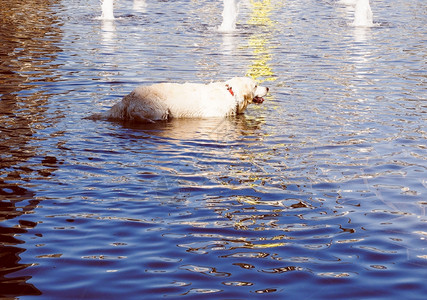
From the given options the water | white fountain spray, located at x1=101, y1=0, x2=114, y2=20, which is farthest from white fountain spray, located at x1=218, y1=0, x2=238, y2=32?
the water

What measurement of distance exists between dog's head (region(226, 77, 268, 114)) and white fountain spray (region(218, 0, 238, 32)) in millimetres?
14335

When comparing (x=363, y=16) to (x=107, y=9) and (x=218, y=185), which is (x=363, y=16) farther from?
(x=218, y=185)

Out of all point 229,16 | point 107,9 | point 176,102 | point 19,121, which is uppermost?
point 107,9

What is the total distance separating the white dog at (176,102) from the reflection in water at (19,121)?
4.99 ft

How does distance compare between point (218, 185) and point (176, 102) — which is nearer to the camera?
point (218, 185)

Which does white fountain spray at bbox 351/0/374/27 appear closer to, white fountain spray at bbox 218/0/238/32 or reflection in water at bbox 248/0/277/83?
reflection in water at bbox 248/0/277/83

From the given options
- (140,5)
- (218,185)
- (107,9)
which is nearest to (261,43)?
(107,9)

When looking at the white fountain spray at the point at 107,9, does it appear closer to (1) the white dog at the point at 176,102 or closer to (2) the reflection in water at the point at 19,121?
(2) the reflection in water at the point at 19,121

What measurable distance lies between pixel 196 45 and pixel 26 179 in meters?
15.1

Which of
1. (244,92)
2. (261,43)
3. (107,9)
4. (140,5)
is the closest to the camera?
(244,92)

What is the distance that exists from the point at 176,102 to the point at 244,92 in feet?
4.97

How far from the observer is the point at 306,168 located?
34.1 ft

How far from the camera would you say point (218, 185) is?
378 inches

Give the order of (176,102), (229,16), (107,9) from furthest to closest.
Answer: (107,9)
(229,16)
(176,102)
